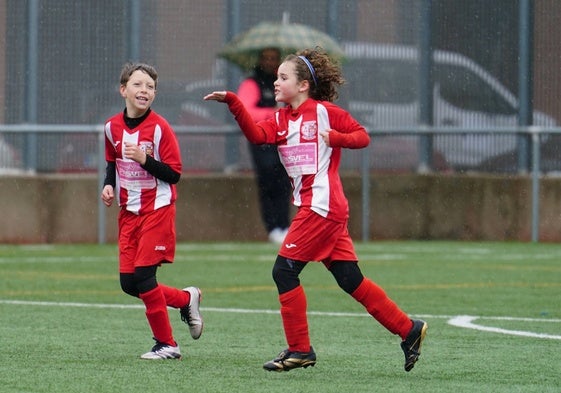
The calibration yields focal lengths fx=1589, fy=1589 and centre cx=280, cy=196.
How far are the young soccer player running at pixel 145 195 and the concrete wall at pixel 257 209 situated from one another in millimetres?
10480

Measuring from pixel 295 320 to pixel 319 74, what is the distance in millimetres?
1250

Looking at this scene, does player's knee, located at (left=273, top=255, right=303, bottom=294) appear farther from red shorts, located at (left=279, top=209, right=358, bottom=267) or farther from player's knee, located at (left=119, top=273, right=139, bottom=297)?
player's knee, located at (left=119, top=273, right=139, bottom=297)

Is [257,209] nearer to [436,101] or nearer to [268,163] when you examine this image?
[268,163]

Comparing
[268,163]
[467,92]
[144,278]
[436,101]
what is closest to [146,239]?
[144,278]

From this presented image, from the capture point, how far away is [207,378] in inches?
282

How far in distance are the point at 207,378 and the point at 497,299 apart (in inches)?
197

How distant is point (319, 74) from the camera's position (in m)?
7.91

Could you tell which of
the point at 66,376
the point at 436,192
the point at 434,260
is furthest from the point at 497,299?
the point at 436,192

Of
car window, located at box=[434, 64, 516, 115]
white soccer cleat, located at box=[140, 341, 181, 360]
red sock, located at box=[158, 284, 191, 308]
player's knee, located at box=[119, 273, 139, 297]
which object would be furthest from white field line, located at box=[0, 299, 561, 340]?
car window, located at box=[434, 64, 516, 115]

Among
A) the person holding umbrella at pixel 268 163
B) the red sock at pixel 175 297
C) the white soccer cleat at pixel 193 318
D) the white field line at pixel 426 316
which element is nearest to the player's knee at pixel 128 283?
the red sock at pixel 175 297

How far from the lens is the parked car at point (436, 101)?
19672mm

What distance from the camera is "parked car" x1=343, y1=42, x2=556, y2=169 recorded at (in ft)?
64.5

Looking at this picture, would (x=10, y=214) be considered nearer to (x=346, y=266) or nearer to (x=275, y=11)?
(x=275, y=11)

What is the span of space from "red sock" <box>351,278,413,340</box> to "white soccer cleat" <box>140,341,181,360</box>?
3.23ft
